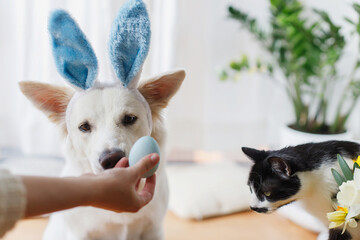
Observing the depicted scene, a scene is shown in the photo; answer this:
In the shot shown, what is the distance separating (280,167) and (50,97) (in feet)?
1.82

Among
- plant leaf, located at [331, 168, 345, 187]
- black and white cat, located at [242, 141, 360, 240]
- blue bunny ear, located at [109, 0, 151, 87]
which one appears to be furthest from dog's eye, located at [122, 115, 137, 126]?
plant leaf, located at [331, 168, 345, 187]

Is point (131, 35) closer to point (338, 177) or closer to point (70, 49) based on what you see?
point (70, 49)

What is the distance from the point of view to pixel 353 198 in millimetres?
→ 703

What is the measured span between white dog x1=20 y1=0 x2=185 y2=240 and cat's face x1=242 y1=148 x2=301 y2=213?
0.81ft

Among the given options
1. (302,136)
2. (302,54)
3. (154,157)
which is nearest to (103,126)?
(154,157)

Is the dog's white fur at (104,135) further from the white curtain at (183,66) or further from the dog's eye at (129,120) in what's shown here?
the white curtain at (183,66)

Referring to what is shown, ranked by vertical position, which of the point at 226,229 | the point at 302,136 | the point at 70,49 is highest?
the point at 70,49

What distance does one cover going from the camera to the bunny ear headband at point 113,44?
0.78 m

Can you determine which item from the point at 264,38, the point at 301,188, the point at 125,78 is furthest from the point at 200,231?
the point at 264,38

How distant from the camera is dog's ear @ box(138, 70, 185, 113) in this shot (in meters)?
0.89

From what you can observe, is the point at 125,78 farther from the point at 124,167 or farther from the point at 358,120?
the point at 358,120

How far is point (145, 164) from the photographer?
2.30 ft

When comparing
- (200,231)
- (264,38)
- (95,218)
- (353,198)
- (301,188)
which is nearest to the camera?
(353,198)

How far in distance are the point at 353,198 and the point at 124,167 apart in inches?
17.5
